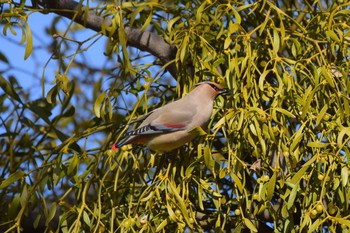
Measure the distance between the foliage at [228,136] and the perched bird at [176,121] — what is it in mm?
37

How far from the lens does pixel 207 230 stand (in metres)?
2.43

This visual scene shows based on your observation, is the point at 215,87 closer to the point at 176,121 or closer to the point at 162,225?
the point at 176,121

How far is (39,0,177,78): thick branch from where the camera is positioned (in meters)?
2.45

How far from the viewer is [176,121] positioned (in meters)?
2.30

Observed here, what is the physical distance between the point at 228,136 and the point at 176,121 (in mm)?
176

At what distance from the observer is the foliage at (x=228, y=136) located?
206 cm

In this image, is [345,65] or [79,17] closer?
[345,65]

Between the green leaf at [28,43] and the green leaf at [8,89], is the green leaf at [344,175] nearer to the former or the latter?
the green leaf at [28,43]

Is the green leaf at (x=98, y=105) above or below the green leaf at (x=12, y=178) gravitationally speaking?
above

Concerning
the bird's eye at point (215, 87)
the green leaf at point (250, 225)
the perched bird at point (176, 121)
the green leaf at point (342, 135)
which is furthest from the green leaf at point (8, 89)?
the green leaf at point (342, 135)

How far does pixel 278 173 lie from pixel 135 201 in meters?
0.39

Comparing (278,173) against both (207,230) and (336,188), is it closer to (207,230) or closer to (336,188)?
(336,188)

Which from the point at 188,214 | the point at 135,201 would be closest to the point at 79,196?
the point at 135,201

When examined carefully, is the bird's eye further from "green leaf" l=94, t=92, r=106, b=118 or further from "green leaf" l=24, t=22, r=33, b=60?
"green leaf" l=24, t=22, r=33, b=60
